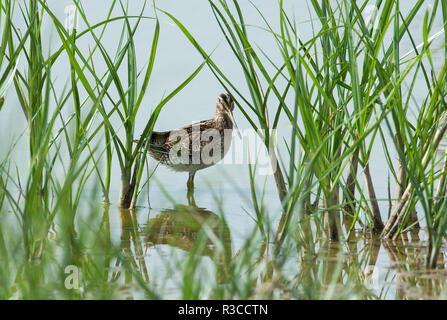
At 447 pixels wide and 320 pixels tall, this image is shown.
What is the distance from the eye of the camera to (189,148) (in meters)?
7.37

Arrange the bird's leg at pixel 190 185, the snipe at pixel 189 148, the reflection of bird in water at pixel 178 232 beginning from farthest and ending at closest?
the snipe at pixel 189 148 < the bird's leg at pixel 190 185 < the reflection of bird in water at pixel 178 232

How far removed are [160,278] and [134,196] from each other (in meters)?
2.14

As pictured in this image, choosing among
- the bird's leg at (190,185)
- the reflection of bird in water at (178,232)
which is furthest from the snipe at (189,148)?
the reflection of bird in water at (178,232)

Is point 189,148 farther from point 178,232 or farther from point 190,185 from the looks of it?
point 178,232

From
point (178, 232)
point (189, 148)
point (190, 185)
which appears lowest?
point (178, 232)

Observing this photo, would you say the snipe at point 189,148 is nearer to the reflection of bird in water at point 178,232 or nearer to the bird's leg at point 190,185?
the bird's leg at point 190,185

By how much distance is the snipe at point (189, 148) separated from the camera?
7305 mm

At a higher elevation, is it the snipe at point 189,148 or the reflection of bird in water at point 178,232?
→ the snipe at point 189,148

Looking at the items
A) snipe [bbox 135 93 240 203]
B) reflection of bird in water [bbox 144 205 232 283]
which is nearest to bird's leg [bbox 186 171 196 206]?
snipe [bbox 135 93 240 203]

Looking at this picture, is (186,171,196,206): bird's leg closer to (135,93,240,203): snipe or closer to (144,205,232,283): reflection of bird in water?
(135,93,240,203): snipe

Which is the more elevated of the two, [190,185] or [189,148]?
[189,148]

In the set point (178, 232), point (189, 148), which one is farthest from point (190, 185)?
point (178, 232)

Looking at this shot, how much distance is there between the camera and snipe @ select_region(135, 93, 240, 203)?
7305 mm
